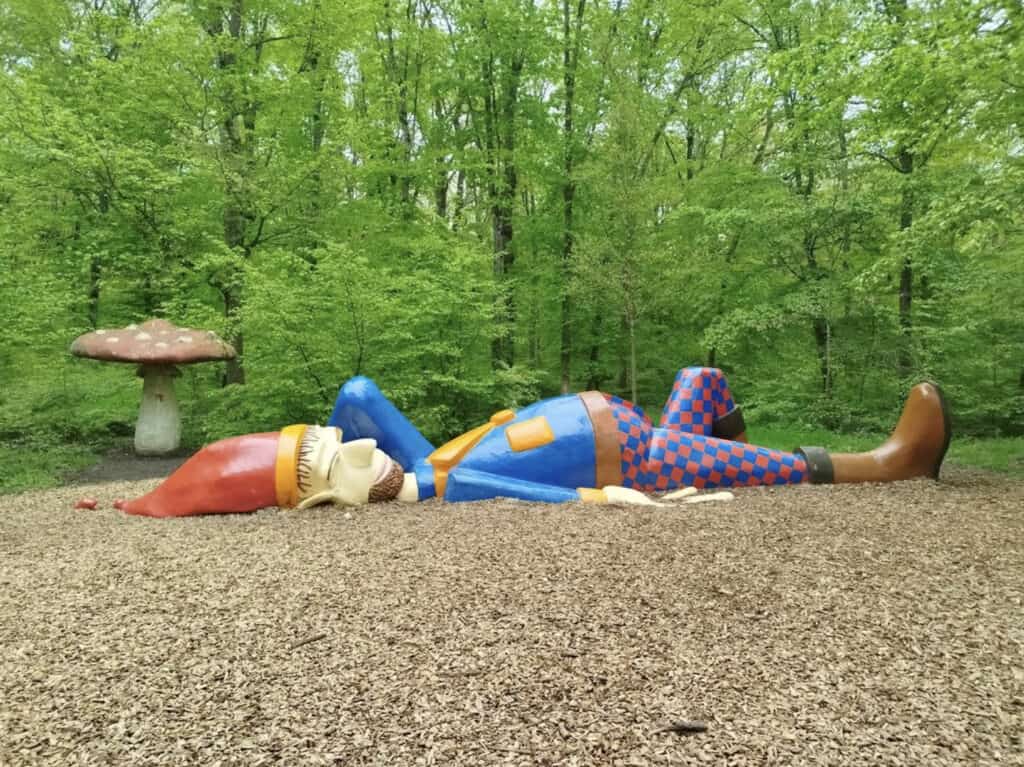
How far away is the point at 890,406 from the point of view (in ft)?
30.0

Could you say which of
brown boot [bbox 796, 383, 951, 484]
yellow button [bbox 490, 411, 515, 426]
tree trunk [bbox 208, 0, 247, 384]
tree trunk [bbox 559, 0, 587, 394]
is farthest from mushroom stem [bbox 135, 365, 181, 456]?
brown boot [bbox 796, 383, 951, 484]

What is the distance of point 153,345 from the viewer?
7293mm

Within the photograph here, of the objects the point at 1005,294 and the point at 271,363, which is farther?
the point at 1005,294

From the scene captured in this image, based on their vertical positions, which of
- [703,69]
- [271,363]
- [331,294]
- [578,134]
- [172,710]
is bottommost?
[172,710]

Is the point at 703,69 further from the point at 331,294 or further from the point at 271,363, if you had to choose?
the point at 271,363

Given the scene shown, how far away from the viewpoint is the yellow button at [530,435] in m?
4.09

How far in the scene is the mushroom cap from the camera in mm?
7109

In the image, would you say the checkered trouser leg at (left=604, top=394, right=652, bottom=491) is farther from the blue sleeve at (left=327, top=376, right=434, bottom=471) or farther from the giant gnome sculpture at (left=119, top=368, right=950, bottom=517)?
the blue sleeve at (left=327, top=376, right=434, bottom=471)

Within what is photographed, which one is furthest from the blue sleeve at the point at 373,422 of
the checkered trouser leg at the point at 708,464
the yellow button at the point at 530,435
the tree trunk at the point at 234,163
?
the tree trunk at the point at 234,163

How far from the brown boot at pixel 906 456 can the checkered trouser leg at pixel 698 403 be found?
0.71 meters

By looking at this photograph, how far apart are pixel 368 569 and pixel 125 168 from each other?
A: 8649 mm

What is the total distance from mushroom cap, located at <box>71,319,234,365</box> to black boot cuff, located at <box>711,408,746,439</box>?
20.2ft

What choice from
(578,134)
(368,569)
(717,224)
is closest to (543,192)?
(578,134)

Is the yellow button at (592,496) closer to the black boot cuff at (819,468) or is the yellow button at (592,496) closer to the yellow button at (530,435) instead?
the yellow button at (530,435)
